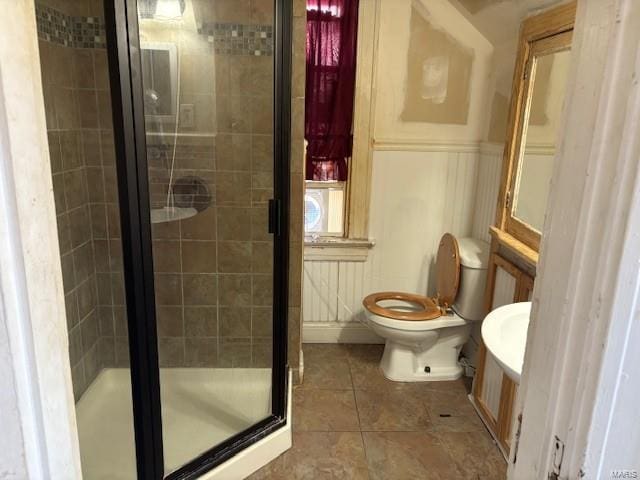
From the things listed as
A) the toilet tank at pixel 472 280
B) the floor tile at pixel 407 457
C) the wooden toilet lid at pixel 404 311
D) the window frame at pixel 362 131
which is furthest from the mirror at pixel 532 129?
the floor tile at pixel 407 457

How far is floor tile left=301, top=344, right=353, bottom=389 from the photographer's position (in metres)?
2.59

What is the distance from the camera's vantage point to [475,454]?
2.08 m

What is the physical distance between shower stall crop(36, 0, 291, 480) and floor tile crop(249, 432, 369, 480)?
5.4 inches

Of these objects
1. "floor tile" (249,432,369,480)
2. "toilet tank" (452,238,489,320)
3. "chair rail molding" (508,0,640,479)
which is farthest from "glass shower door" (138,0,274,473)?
"chair rail molding" (508,0,640,479)

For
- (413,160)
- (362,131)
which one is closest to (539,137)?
(413,160)

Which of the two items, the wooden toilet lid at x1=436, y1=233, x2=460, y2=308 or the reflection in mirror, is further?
the wooden toilet lid at x1=436, y1=233, x2=460, y2=308

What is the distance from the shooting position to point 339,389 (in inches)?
100

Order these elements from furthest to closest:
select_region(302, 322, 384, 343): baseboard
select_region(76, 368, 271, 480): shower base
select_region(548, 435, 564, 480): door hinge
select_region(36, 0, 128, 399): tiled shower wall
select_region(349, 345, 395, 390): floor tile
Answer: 1. select_region(302, 322, 384, 343): baseboard
2. select_region(349, 345, 395, 390): floor tile
3. select_region(36, 0, 128, 399): tiled shower wall
4. select_region(76, 368, 271, 480): shower base
5. select_region(548, 435, 564, 480): door hinge

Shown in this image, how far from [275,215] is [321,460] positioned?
1.06 m

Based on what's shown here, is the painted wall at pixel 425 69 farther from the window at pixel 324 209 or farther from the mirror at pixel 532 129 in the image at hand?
the mirror at pixel 532 129

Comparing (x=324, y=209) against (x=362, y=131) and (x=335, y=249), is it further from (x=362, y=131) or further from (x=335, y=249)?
(x=362, y=131)

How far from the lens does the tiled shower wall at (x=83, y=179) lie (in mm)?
1868

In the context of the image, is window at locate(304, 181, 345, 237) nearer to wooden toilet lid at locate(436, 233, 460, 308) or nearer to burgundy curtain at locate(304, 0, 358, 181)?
burgundy curtain at locate(304, 0, 358, 181)

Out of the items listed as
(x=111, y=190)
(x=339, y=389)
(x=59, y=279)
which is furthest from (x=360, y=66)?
(x=59, y=279)
